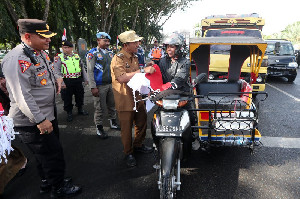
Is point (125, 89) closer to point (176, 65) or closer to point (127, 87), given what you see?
point (127, 87)

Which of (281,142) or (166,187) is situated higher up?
(166,187)

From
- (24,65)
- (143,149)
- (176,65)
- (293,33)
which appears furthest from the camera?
(293,33)

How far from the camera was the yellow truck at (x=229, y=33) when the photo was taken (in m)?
6.91

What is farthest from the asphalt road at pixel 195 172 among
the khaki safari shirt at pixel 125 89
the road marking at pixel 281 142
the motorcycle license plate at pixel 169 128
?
the khaki safari shirt at pixel 125 89

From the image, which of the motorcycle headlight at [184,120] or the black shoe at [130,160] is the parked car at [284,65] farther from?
the black shoe at [130,160]

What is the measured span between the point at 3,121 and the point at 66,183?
106 centimetres

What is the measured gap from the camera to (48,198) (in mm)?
2678

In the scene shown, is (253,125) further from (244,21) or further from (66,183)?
(244,21)

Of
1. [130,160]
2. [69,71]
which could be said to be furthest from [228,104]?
[69,71]

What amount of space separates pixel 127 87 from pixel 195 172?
1553mm

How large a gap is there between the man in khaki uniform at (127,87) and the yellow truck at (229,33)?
401 cm

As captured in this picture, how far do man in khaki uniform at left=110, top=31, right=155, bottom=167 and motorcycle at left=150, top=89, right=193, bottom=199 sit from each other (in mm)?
460

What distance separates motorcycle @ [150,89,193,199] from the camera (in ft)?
7.36

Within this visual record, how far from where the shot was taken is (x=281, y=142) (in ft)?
13.1
